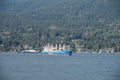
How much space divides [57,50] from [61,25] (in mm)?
15520

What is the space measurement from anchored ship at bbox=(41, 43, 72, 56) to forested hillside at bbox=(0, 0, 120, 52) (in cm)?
51

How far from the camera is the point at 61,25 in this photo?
189 ft

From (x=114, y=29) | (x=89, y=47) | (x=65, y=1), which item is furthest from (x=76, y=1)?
(x=89, y=47)

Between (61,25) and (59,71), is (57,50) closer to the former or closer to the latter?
(61,25)

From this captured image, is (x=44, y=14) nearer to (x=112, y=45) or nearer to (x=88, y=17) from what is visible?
(x=88, y=17)

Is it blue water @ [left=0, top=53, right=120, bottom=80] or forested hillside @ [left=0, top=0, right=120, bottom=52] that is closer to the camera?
blue water @ [left=0, top=53, right=120, bottom=80]

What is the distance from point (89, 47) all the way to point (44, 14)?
24.5 metres


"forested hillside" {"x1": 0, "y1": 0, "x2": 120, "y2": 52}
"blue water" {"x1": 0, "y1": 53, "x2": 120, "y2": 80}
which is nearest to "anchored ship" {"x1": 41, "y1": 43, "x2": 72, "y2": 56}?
"forested hillside" {"x1": 0, "y1": 0, "x2": 120, "y2": 52}

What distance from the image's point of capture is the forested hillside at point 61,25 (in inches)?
1577

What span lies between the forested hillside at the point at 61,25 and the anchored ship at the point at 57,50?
51cm

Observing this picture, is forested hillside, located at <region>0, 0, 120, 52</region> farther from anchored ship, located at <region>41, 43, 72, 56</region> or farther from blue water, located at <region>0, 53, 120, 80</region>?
blue water, located at <region>0, 53, 120, 80</region>

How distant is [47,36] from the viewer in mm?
45562

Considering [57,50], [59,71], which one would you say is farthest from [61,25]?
[59,71]

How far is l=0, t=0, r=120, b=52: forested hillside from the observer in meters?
40.1
